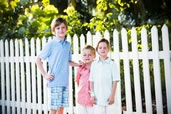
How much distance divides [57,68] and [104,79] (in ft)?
2.25

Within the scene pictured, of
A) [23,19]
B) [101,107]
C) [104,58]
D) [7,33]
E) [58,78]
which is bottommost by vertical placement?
[101,107]

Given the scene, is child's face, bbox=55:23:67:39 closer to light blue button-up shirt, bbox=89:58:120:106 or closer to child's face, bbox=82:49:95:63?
child's face, bbox=82:49:95:63

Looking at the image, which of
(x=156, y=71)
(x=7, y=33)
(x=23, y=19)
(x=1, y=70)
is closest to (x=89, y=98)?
(x=156, y=71)

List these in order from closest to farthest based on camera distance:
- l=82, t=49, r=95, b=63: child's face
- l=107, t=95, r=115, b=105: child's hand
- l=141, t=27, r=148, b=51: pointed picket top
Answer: l=107, t=95, r=115, b=105: child's hand → l=82, t=49, r=95, b=63: child's face → l=141, t=27, r=148, b=51: pointed picket top

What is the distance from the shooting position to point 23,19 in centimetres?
902

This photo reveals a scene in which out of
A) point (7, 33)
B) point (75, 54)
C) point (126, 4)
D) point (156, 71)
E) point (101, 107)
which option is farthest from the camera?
point (7, 33)

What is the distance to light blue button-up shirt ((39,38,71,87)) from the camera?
3.93 meters

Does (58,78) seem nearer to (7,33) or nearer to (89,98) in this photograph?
(89,98)

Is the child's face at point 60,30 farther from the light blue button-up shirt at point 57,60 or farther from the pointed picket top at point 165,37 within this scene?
the pointed picket top at point 165,37

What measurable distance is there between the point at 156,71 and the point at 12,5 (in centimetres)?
582

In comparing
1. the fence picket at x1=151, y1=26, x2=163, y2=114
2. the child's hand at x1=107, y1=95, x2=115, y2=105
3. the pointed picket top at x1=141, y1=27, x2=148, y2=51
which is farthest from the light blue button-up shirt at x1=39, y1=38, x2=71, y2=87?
the fence picket at x1=151, y1=26, x2=163, y2=114

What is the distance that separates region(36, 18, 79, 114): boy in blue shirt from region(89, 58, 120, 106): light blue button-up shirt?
471mm

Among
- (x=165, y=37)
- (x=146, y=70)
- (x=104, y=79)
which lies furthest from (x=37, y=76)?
(x=165, y=37)

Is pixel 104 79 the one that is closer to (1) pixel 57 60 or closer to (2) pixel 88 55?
(2) pixel 88 55
